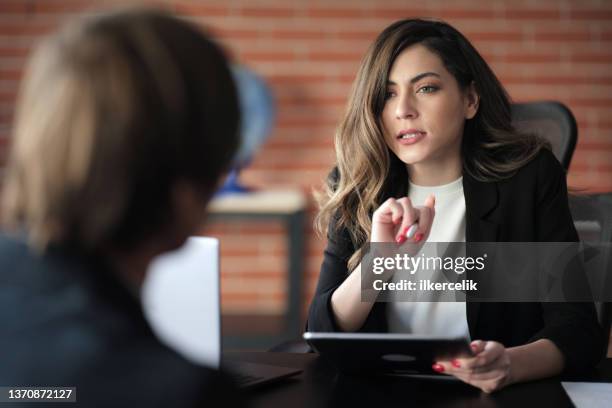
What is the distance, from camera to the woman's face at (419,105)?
173 cm

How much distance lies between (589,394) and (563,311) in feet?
1.19

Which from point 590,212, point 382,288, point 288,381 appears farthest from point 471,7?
point 288,381

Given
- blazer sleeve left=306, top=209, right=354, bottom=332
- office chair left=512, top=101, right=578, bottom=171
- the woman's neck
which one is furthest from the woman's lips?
office chair left=512, top=101, right=578, bottom=171

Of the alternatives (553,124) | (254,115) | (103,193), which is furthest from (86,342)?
(254,115)

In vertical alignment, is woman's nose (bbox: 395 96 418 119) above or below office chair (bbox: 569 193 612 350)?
above

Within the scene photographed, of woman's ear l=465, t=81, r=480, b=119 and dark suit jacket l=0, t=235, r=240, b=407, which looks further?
woman's ear l=465, t=81, r=480, b=119

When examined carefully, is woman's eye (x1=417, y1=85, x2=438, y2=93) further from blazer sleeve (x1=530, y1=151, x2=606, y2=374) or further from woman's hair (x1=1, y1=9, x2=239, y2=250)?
woman's hair (x1=1, y1=9, x2=239, y2=250)

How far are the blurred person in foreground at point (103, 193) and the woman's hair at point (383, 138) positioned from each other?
1.18 metres

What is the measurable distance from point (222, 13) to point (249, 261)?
4.16 feet

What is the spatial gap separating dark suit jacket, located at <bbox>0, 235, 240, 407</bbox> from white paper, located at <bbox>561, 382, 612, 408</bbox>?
30.8 inches

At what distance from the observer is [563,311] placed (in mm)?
1562

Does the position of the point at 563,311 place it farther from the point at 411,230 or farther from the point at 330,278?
the point at 330,278

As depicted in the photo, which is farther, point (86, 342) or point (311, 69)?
point (311, 69)

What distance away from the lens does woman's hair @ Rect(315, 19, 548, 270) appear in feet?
5.76
